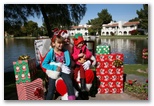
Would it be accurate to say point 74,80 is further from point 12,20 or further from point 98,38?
point 12,20

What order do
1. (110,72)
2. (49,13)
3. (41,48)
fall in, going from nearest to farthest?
(41,48) < (110,72) < (49,13)

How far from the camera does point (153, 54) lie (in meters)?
2.88

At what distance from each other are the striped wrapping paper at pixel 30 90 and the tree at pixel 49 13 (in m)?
0.85

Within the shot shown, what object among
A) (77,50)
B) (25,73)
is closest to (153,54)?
(77,50)

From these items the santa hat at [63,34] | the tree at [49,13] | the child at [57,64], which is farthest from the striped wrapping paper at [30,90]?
the tree at [49,13]

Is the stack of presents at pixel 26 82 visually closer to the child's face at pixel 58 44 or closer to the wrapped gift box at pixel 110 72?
the child's face at pixel 58 44

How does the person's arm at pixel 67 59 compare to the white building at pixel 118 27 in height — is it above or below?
below

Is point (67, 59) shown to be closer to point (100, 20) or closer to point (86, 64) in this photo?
point (86, 64)

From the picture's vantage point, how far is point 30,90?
105 inches

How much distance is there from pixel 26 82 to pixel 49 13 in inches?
45.7

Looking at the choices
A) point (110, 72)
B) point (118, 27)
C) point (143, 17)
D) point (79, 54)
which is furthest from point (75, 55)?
point (143, 17)

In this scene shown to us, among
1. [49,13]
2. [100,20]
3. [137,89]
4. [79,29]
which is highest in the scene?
[49,13]

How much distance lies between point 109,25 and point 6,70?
5.76 ft

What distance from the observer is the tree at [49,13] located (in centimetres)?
297
